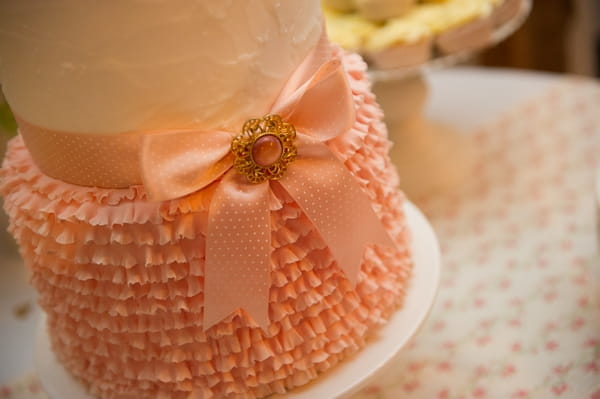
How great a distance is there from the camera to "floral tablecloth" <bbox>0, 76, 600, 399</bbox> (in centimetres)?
97

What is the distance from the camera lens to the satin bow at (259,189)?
26.0 inches

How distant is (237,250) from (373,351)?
0.22 meters

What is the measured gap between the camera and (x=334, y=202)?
0.72 meters

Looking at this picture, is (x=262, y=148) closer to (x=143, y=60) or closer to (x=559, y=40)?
(x=143, y=60)

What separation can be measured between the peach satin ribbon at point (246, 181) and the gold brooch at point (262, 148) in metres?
0.01

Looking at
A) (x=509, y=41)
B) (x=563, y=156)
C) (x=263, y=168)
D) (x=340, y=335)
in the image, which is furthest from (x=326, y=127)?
(x=509, y=41)

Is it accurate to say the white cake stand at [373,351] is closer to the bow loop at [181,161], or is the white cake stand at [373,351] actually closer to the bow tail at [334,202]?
the bow tail at [334,202]

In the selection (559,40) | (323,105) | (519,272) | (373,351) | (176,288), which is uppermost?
(323,105)

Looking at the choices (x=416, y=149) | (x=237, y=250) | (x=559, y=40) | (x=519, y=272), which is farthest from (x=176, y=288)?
→ (x=559, y=40)

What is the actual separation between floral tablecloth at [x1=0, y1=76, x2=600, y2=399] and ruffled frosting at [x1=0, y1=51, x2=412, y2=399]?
0.12 metres

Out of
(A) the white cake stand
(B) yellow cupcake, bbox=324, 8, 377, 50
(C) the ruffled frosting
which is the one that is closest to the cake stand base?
(B) yellow cupcake, bbox=324, 8, 377, 50

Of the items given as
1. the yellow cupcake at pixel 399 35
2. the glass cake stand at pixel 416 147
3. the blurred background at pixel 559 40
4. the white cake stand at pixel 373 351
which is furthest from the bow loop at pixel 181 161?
the blurred background at pixel 559 40

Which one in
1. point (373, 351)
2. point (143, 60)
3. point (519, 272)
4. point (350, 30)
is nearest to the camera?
point (143, 60)

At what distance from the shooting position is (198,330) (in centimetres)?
71
